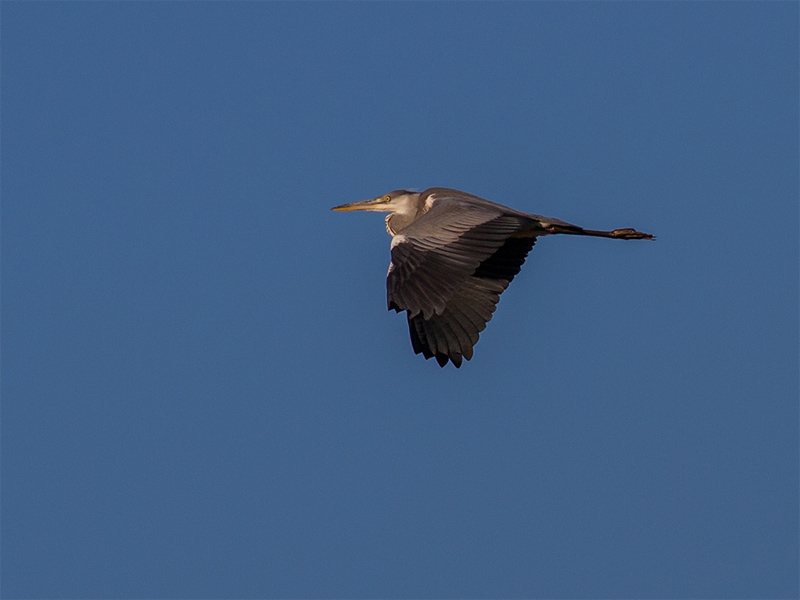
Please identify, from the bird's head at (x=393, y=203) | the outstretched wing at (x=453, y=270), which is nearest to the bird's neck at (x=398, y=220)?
the bird's head at (x=393, y=203)

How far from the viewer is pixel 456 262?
11070mm

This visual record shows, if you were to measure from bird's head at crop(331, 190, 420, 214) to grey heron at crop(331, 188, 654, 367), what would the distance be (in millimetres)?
307

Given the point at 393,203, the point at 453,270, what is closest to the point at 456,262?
the point at 453,270

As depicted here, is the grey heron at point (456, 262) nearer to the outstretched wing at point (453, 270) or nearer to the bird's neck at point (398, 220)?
the outstretched wing at point (453, 270)

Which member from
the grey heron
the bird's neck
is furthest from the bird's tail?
the bird's neck

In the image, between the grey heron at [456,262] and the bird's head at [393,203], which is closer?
the grey heron at [456,262]

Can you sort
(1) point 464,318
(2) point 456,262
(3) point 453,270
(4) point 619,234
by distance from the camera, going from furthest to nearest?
1. (4) point 619,234
2. (1) point 464,318
3. (2) point 456,262
4. (3) point 453,270

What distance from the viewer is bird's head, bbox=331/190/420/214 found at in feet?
46.6

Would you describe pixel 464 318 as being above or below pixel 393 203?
below

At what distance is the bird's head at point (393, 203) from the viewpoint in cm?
1422

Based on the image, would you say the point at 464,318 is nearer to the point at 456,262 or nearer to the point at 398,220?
the point at 456,262

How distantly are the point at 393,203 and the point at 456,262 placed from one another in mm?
3617

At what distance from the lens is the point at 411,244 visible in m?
11.3

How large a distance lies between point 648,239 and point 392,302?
14.4 ft
